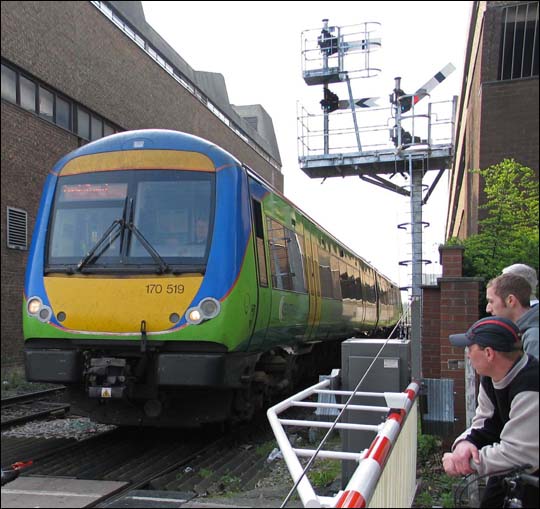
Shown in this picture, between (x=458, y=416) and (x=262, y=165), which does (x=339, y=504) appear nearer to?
(x=458, y=416)

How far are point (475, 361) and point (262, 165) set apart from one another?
117ft

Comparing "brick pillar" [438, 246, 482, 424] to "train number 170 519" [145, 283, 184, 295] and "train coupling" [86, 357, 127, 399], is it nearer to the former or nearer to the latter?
"train number 170 519" [145, 283, 184, 295]

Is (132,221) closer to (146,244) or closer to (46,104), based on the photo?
(146,244)

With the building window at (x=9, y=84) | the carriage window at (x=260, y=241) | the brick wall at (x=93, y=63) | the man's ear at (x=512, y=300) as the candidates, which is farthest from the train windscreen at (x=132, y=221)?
the brick wall at (x=93, y=63)

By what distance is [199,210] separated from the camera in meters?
6.00

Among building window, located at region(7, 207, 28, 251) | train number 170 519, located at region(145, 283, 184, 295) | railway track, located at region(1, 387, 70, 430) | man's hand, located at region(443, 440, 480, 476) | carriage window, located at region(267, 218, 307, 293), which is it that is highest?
building window, located at region(7, 207, 28, 251)

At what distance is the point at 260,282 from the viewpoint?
637 cm

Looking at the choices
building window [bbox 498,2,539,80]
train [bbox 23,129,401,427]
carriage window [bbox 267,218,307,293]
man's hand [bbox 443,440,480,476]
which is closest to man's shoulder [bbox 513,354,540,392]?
man's hand [bbox 443,440,480,476]

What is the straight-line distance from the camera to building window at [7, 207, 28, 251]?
14.3 m

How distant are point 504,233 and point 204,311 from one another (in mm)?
4266

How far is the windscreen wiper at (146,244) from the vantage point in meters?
5.71

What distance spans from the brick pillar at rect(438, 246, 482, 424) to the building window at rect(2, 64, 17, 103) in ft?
41.2

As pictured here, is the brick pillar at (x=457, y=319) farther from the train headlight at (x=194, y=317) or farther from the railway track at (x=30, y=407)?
the railway track at (x=30, y=407)

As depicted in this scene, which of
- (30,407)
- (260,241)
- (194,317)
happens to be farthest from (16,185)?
(194,317)
